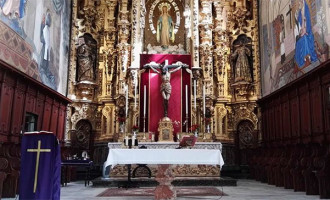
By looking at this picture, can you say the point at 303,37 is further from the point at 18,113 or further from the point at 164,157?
the point at 18,113

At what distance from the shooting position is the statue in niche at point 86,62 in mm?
16094

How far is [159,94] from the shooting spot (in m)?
15.6

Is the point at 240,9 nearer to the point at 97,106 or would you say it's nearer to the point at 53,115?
the point at 97,106

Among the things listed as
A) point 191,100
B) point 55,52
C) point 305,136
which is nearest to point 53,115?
point 55,52

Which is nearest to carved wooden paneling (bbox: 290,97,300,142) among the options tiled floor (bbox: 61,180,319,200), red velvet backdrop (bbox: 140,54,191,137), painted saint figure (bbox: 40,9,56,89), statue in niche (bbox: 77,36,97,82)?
tiled floor (bbox: 61,180,319,200)

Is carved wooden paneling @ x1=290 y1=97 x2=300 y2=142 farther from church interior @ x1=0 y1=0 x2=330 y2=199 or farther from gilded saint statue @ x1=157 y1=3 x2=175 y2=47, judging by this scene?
gilded saint statue @ x1=157 y1=3 x2=175 y2=47

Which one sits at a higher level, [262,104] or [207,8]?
[207,8]

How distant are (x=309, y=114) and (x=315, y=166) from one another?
1.77 m

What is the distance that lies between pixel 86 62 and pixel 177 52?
14.3ft

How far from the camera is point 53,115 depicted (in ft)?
43.9

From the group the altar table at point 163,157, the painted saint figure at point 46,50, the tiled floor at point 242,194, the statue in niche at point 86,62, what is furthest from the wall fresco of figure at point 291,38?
the painted saint figure at point 46,50

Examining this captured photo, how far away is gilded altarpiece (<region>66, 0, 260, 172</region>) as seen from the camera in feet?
51.0

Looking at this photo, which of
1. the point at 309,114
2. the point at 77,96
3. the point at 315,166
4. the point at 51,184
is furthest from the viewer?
the point at 77,96

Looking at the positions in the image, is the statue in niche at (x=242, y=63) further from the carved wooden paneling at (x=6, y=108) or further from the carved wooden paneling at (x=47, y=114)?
the carved wooden paneling at (x=6, y=108)
